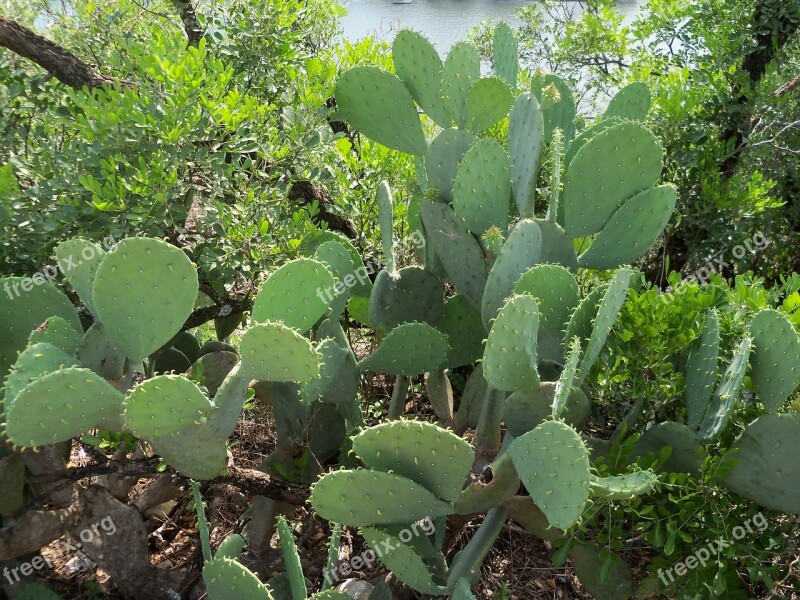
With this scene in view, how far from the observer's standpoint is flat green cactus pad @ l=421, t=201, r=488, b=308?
1.87 m

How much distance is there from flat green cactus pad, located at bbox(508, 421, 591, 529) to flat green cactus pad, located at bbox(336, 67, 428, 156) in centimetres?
116

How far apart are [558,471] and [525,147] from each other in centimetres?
94

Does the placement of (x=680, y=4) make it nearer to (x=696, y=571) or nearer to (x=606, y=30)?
(x=606, y=30)

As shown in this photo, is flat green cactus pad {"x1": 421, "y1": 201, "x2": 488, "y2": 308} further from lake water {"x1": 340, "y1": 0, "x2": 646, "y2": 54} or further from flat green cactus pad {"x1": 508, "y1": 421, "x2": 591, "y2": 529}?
lake water {"x1": 340, "y1": 0, "x2": 646, "y2": 54}

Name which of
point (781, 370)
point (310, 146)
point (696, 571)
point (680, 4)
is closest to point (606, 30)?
point (680, 4)

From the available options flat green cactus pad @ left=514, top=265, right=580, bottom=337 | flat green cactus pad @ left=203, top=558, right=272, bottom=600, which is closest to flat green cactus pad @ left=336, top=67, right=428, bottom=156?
flat green cactus pad @ left=514, top=265, right=580, bottom=337

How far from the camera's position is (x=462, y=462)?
1.36 m

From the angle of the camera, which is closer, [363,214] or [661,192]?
[661,192]

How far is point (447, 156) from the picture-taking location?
2037 mm

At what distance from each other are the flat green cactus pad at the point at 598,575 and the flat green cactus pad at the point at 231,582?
0.77m

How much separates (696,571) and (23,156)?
2.21m

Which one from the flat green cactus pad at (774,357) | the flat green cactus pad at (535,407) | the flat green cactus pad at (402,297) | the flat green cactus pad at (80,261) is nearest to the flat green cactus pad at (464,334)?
the flat green cactus pad at (402,297)

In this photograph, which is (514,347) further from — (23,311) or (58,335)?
(23,311)

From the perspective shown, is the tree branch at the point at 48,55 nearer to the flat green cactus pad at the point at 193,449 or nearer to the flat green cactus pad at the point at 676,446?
the flat green cactus pad at the point at 193,449
